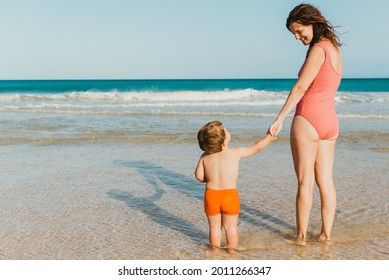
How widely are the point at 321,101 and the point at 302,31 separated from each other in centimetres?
59

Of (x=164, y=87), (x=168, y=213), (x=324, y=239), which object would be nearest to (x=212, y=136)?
(x=324, y=239)

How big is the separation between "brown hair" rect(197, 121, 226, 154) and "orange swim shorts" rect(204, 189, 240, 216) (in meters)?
0.36

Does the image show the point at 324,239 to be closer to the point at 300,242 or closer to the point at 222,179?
the point at 300,242

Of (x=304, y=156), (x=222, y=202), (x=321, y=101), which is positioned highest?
(x=321, y=101)

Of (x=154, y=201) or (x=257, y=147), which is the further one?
(x=154, y=201)

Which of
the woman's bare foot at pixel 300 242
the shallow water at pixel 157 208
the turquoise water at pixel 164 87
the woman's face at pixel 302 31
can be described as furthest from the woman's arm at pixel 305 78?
the turquoise water at pixel 164 87

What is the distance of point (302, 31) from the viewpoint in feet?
11.1

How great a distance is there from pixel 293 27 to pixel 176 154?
15.7 feet

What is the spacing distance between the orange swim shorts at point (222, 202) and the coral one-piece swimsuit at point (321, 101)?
2.88ft

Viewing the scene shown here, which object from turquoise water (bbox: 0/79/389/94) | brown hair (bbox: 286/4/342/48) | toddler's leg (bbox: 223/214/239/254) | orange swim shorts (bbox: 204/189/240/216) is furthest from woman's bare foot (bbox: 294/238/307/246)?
turquoise water (bbox: 0/79/389/94)

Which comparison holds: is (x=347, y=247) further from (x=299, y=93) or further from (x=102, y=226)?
(x=102, y=226)

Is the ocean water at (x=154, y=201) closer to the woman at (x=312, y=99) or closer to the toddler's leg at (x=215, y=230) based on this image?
the toddler's leg at (x=215, y=230)

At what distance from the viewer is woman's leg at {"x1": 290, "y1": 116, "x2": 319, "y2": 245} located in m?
3.42

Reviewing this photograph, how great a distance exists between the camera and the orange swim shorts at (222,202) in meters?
3.44
